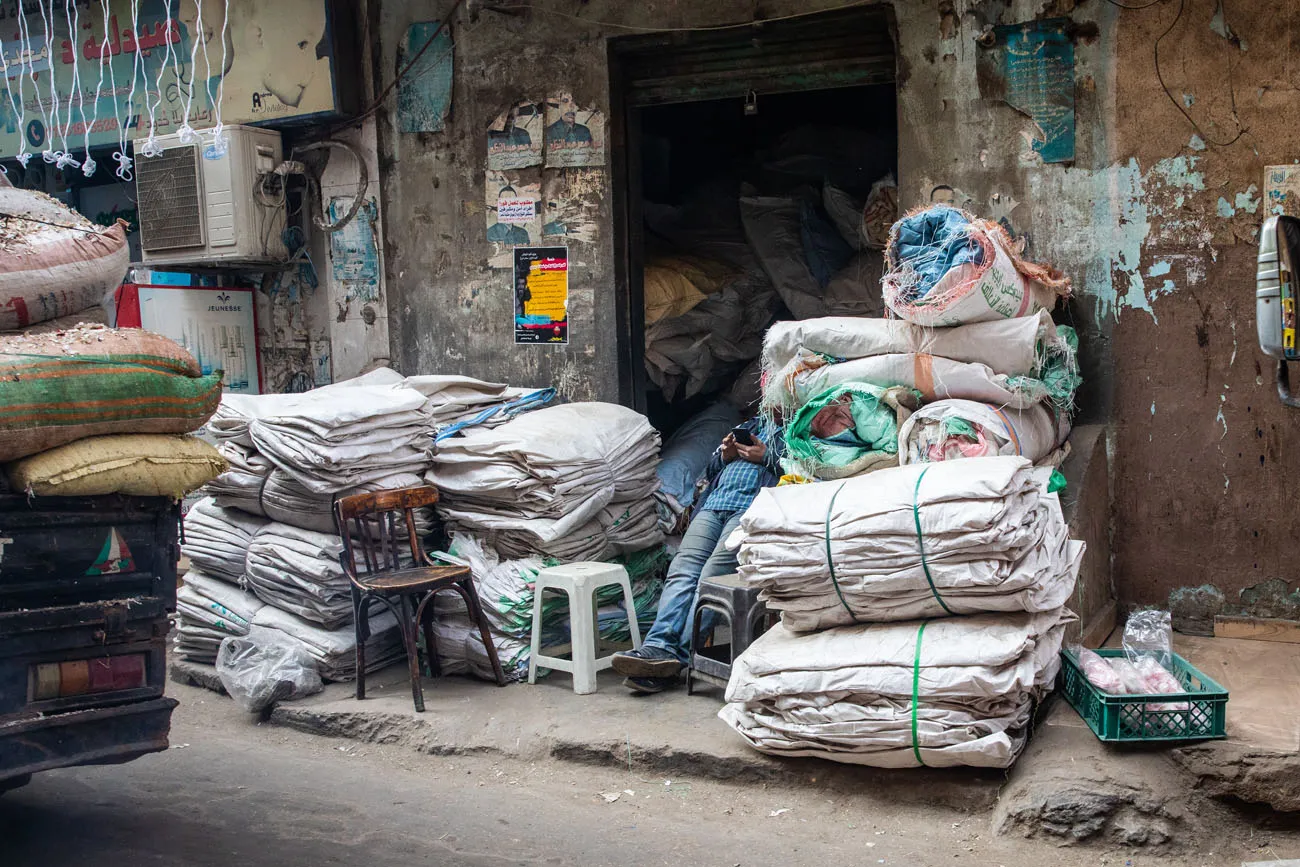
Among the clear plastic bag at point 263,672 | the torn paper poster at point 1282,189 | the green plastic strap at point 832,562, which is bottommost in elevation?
the clear plastic bag at point 263,672

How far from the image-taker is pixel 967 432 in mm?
4398

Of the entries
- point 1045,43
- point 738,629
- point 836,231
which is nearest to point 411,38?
point 836,231

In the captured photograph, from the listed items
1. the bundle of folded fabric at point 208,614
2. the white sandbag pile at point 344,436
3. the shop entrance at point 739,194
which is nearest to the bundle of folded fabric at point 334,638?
the bundle of folded fabric at point 208,614

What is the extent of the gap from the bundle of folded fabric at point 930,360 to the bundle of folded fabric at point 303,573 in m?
2.13

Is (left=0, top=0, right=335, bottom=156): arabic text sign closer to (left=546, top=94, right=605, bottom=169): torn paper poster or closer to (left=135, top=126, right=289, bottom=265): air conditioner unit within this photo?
A: (left=135, top=126, right=289, bottom=265): air conditioner unit

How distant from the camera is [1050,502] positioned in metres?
4.11

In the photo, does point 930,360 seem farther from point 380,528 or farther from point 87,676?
point 87,676

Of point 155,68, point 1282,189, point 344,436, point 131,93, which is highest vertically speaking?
point 155,68

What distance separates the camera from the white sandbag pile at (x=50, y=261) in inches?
153

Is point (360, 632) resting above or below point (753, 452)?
below

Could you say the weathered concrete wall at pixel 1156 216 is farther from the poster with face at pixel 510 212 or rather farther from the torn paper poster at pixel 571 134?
the poster with face at pixel 510 212

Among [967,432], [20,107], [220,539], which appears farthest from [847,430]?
[20,107]

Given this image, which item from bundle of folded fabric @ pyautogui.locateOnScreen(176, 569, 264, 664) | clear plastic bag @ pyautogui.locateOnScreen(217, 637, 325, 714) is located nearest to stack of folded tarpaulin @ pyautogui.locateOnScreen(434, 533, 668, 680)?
clear plastic bag @ pyautogui.locateOnScreen(217, 637, 325, 714)

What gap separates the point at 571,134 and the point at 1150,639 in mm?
3982
